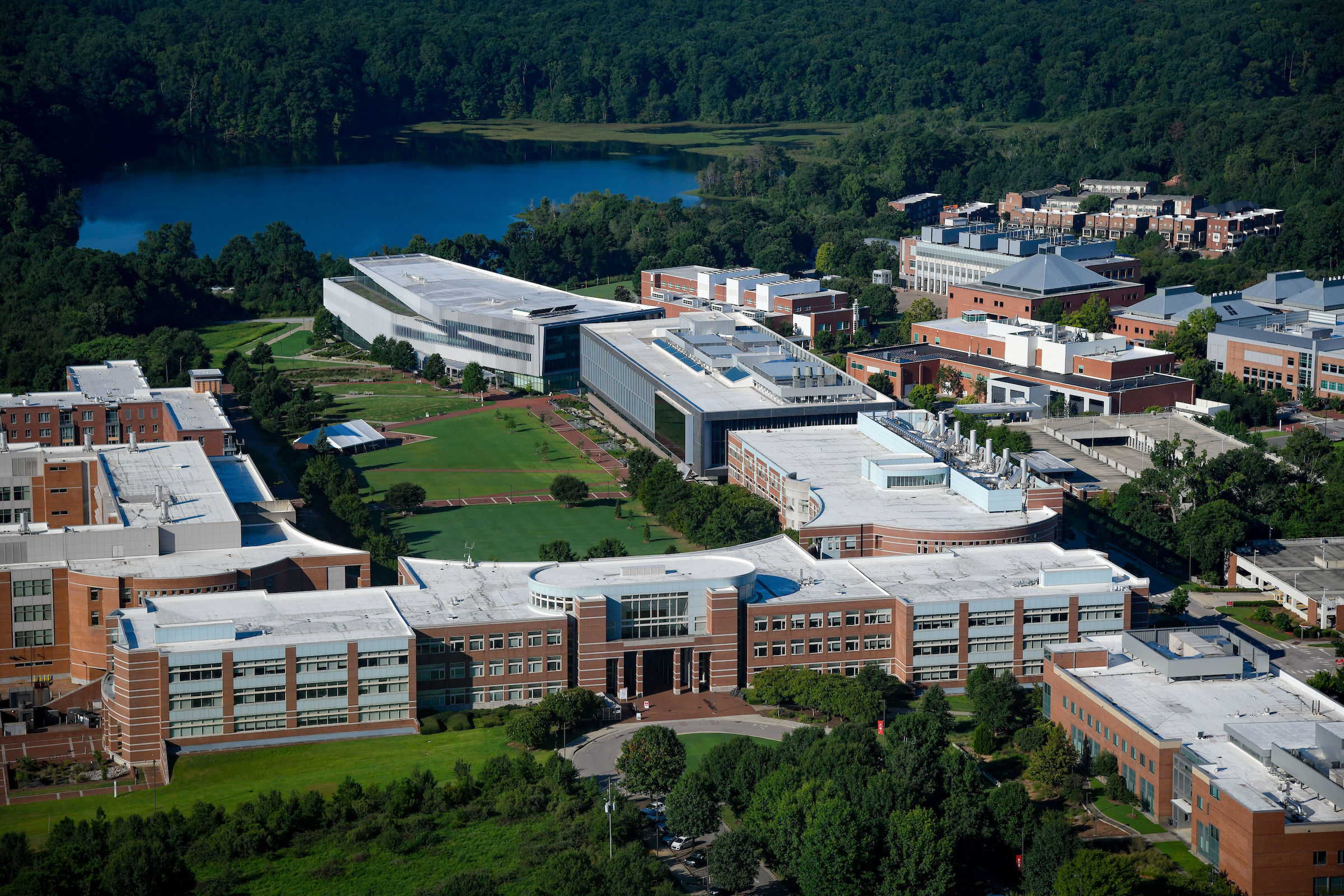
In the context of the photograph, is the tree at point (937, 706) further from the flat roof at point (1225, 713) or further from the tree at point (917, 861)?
the tree at point (917, 861)

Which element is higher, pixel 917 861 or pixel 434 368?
pixel 434 368

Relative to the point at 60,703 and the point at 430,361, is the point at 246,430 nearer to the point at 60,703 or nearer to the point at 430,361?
the point at 430,361

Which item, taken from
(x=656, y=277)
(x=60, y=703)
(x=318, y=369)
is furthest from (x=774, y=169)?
(x=60, y=703)

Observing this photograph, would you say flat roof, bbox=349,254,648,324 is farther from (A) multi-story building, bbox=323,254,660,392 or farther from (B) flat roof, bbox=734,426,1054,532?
(B) flat roof, bbox=734,426,1054,532

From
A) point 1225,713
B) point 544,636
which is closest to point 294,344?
point 544,636

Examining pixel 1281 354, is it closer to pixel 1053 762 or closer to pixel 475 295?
pixel 475 295

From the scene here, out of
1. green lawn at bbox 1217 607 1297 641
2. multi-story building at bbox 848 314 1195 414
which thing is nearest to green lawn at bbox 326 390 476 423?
multi-story building at bbox 848 314 1195 414
